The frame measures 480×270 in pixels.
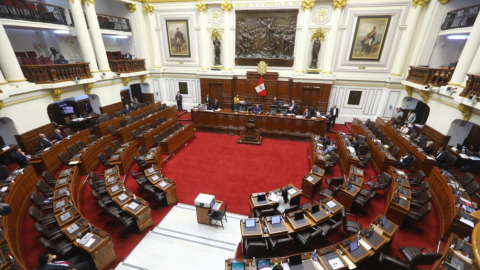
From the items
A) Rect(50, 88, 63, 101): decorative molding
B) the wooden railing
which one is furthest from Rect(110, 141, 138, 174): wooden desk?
the wooden railing

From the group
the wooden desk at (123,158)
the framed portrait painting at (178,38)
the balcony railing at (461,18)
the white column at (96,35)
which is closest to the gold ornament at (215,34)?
the framed portrait painting at (178,38)

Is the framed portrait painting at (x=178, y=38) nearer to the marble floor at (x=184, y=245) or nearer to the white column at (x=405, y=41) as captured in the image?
the marble floor at (x=184, y=245)

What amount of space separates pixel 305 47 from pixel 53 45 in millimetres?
16217

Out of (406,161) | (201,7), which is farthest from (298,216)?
(201,7)

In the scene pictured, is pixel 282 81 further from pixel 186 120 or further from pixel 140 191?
pixel 140 191

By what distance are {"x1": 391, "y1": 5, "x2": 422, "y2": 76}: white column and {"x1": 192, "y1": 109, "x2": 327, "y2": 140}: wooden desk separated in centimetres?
585

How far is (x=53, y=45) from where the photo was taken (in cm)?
1342

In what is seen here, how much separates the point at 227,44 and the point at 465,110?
1308cm

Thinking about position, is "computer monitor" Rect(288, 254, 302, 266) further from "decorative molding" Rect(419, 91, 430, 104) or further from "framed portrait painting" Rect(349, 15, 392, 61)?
"framed portrait painting" Rect(349, 15, 392, 61)

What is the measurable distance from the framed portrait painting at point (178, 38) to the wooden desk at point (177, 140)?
722cm

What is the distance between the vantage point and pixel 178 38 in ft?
52.4

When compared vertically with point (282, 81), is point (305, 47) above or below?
above

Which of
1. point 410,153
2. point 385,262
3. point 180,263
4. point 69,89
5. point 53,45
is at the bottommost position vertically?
point 180,263

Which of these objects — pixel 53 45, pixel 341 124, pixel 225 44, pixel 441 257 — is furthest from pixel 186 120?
pixel 441 257
